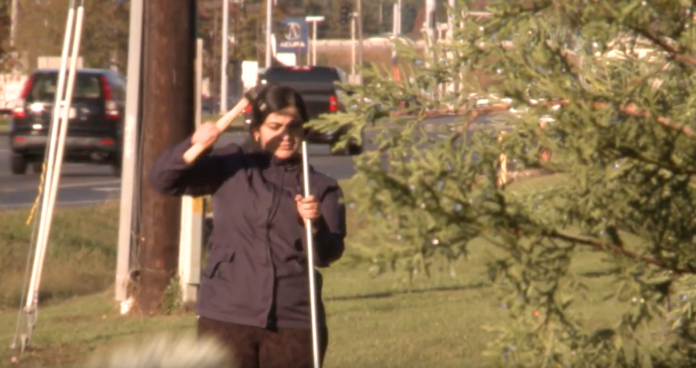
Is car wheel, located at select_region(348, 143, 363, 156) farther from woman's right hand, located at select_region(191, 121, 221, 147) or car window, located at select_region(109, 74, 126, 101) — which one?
car window, located at select_region(109, 74, 126, 101)

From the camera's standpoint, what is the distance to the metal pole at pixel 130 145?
10.4 meters

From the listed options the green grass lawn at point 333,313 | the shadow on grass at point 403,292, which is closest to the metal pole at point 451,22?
the green grass lawn at point 333,313

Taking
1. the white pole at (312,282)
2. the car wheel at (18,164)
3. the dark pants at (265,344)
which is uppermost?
the white pole at (312,282)

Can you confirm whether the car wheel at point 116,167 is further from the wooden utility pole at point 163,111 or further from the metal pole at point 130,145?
the wooden utility pole at point 163,111

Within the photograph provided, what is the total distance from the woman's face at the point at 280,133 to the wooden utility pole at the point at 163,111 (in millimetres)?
4580

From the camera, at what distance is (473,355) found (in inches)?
321

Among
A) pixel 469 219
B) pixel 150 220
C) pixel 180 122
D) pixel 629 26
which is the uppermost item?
pixel 629 26

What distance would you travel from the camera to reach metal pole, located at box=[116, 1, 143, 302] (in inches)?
408

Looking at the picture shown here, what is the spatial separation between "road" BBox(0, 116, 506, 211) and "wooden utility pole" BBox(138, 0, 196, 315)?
6514 mm

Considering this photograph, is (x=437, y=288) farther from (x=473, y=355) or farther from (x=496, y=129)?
(x=496, y=129)

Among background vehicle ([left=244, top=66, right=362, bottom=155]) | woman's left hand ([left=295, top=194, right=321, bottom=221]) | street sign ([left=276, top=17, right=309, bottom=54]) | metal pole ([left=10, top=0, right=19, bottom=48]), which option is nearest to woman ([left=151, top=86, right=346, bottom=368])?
woman's left hand ([left=295, top=194, right=321, bottom=221])

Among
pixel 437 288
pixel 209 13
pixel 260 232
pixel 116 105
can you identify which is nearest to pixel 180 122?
pixel 437 288

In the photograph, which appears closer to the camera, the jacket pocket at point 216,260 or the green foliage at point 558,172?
the green foliage at point 558,172

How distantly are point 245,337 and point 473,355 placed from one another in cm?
333
